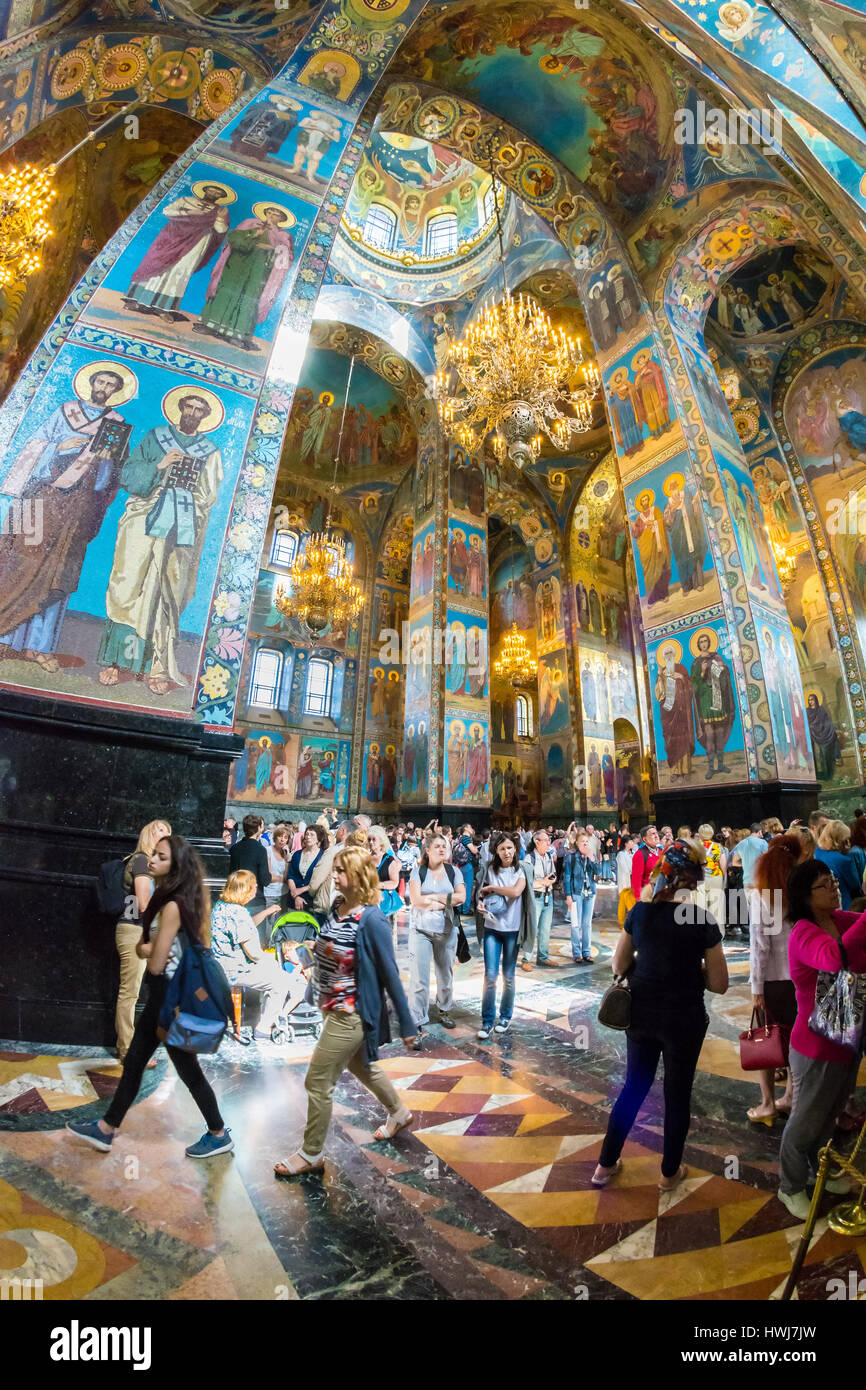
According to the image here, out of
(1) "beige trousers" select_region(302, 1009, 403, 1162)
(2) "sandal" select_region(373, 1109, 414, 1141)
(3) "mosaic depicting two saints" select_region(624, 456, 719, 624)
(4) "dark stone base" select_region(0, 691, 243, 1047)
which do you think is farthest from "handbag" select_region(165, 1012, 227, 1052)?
(3) "mosaic depicting two saints" select_region(624, 456, 719, 624)

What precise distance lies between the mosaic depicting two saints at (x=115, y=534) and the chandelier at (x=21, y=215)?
2933 mm

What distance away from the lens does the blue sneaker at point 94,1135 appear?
99.3 inches

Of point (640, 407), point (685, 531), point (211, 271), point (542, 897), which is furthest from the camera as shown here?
point (640, 407)

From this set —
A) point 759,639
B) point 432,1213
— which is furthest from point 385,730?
point 432,1213

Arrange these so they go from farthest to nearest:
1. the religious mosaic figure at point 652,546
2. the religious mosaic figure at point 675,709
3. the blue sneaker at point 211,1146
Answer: the religious mosaic figure at point 652,546 → the religious mosaic figure at point 675,709 → the blue sneaker at point 211,1146

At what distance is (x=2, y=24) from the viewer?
16.8ft

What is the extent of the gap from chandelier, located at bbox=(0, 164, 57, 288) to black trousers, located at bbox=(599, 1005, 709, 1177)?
885 centimetres

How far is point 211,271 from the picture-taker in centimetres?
591

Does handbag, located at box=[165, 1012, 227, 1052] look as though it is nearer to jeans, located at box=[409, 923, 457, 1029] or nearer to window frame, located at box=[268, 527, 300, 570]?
jeans, located at box=[409, 923, 457, 1029]

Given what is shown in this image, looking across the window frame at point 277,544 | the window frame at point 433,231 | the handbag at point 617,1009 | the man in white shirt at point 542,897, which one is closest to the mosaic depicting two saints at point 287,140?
the man in white shirt at point 542,897

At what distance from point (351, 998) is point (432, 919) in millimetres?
1839

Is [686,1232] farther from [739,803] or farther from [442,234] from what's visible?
[442,234]

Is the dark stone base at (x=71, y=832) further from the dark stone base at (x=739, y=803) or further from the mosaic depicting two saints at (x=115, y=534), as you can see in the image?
the dark stone base at (x=739, y=803)

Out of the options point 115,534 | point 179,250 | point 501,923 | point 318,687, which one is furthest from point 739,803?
point 318,687
